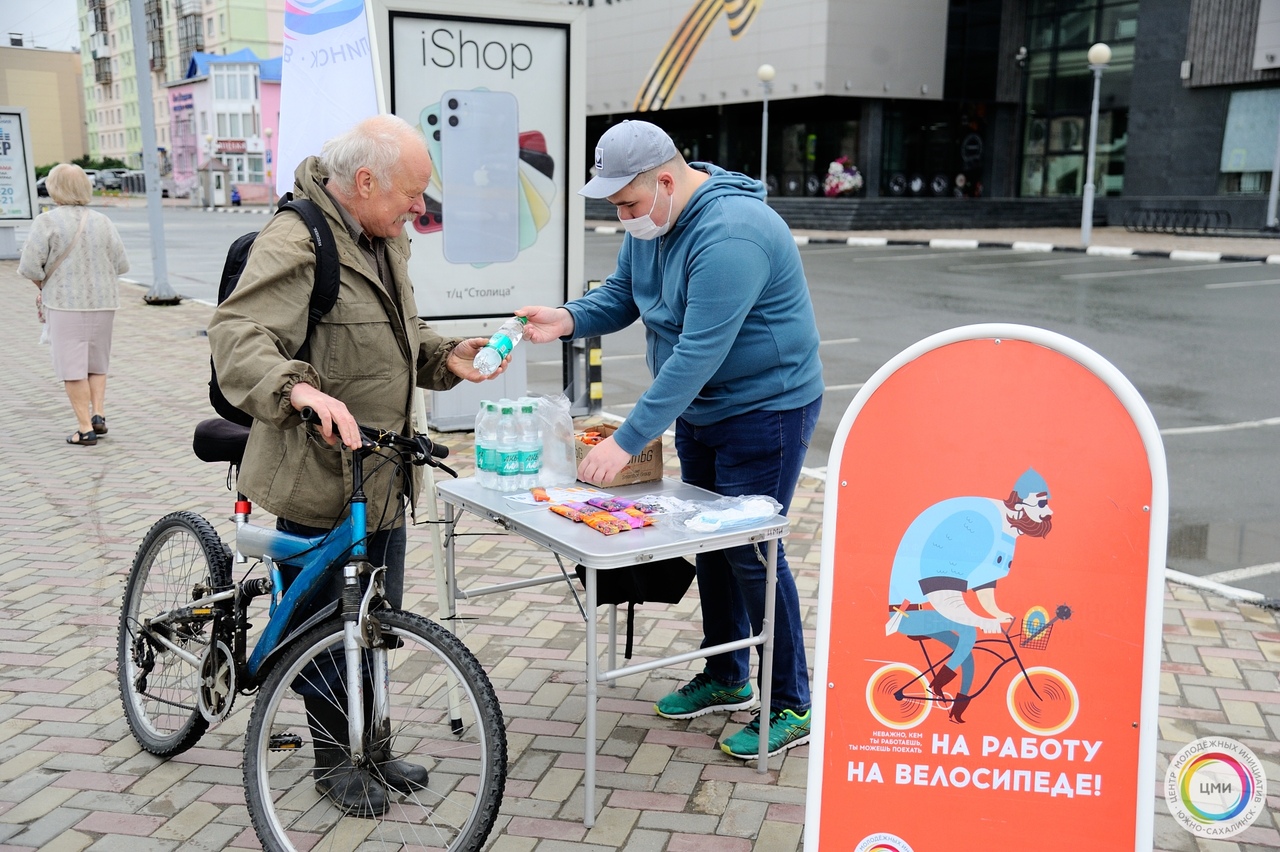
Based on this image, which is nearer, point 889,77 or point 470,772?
point 470,772

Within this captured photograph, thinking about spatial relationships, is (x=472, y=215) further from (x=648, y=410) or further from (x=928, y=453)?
(x=928, y=453)

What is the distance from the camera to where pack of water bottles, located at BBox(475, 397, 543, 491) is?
361 centimetres

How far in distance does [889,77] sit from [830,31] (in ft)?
8.45

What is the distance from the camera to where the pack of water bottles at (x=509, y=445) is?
3611mm

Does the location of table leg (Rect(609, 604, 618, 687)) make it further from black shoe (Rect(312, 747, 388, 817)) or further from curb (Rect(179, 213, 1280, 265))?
curb (Rect(179, 213, 1280, 265))

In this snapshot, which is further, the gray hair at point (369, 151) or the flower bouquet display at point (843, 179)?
the flower bouquet display at point (843, 179)

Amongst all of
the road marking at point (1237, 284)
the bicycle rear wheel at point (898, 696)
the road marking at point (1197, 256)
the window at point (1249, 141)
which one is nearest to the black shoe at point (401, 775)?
the bicycle rear wheel at point (898, 696)

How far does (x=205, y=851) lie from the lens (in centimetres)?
308

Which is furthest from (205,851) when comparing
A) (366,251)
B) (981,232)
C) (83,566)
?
(981,232)

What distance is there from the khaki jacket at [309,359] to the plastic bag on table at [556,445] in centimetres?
55

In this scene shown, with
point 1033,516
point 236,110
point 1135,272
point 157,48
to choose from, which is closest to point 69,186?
point 1033,516

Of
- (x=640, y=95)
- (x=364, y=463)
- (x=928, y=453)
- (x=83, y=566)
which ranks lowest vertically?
(x=83, y=566)

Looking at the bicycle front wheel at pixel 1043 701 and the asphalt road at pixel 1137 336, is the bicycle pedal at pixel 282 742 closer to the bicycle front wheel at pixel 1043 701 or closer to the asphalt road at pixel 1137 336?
the bicycle front wheel at pixel 1043 701

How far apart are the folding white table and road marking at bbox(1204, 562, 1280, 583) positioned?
114 inches
